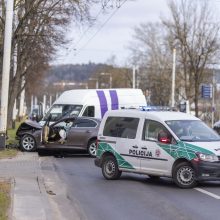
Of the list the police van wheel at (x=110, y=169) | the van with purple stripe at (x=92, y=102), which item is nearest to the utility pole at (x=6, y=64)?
the van with purple stripe at (x=92, y=102)

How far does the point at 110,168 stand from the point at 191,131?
2458 mm

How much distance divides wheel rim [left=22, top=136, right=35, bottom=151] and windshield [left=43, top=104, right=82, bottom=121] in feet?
16.7

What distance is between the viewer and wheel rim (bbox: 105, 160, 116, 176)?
15.6 m

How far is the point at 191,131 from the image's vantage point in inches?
571

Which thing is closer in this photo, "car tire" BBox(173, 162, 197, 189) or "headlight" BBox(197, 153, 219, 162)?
"headlight" BBox(197, 153, 219, 162)

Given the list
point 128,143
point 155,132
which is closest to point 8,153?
point 128,143

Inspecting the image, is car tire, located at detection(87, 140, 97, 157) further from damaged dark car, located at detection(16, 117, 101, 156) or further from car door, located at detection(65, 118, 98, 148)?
car door, located at detection(65, 118, 98, 148)

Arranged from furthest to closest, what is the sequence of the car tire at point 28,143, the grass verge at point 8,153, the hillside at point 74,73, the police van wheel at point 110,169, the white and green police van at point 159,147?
the hillside at point 74,73, the car tire at point 28,143, the grass verge at point 8,153, the police van wheel at point 110,169, the white and green police van at point 159,147

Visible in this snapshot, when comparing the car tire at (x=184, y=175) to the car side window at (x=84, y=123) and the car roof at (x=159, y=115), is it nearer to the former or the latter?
the car roof at (x=159, y=115)

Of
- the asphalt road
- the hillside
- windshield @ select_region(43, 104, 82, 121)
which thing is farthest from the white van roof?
the hillside

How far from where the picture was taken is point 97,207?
11.3m

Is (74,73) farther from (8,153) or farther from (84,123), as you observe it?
(8,153)

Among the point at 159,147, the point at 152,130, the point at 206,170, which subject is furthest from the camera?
the point at 152,130

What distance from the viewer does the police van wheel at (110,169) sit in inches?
614
